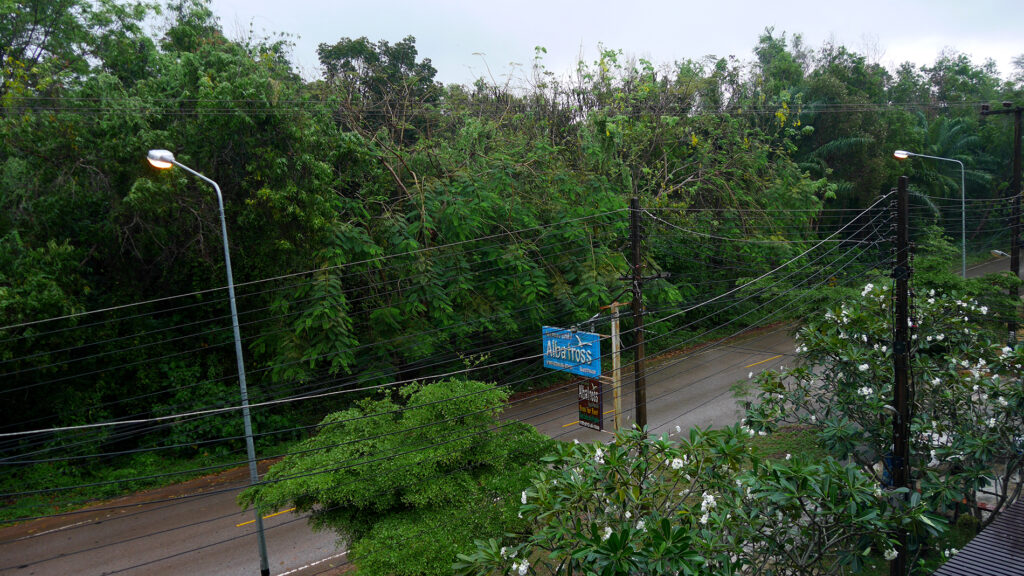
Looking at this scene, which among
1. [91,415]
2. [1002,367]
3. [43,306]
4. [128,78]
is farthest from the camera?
[128,78]

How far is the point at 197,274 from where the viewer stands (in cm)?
1540

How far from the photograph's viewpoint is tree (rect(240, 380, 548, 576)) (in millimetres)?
7752

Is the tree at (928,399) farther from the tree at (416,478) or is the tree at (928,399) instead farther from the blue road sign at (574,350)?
the tree at (416,478)

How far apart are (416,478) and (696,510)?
3.58m

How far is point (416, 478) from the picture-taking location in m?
8.27

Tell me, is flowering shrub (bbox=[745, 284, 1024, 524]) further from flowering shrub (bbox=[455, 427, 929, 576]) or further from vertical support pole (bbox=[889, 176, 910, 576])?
flowering shrub (bbox=[455, 427, 929, 576])

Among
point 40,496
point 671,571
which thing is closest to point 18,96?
point 40,496

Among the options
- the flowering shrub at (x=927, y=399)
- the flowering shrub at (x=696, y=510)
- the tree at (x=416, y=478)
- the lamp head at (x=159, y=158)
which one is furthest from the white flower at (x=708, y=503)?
Answer: the lamp head at (x=159, y=158)

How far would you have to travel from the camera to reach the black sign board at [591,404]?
518 inches

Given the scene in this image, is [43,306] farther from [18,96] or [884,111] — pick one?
[884,111]

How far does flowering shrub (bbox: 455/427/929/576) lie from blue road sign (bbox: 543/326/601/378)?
5616mm

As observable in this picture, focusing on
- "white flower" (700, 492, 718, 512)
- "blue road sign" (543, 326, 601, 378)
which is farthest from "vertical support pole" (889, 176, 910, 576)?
"blue road sign" (543, 326, 601, 378)

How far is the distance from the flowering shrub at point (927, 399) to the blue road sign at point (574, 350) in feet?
11.3

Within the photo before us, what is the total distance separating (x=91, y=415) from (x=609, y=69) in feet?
59.9
